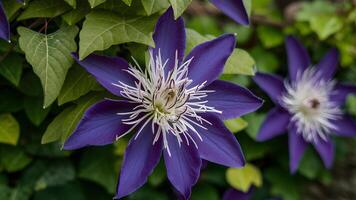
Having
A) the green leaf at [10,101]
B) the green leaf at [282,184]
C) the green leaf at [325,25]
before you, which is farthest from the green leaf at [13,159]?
the green leaf at [325,25]

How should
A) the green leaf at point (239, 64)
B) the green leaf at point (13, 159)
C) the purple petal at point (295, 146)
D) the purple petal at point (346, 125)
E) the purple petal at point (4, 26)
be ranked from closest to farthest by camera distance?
the purple petal at point (4, 26) < the green leaf at point (239, 64) < the green leaf at point (13, 159) < the purple petal at point (295, 146) < the purple petal at point (346, 125)

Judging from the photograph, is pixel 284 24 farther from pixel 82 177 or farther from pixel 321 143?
pixel 82 177

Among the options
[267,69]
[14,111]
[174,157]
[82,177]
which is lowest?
[82,177]

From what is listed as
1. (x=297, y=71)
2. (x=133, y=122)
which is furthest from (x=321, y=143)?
(x=133, y=122)

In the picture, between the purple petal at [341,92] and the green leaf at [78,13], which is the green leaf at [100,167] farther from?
the purple petal at [341,92]

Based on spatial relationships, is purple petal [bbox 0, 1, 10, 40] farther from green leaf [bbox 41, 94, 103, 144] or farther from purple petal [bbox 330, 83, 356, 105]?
purple petal [bbox 330, 83, 356, 105]

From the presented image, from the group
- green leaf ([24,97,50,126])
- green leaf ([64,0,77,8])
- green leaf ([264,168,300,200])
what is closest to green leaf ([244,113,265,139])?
green leaf ([264,168,300,200])
